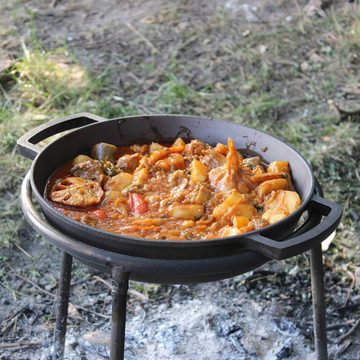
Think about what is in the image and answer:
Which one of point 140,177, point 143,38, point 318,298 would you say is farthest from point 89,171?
point 143,38

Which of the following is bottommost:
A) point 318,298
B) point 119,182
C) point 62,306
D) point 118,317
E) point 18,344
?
point 18,344

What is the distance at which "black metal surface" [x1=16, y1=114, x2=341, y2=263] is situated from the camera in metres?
1.92

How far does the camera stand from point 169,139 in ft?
8.98

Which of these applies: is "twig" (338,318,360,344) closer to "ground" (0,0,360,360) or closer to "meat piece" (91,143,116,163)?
"ground" (0,0,360,360)

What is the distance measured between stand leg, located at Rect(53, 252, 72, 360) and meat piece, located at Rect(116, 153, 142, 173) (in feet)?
1.58

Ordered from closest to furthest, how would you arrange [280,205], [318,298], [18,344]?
[280,205] < [318,298] < [18,344]

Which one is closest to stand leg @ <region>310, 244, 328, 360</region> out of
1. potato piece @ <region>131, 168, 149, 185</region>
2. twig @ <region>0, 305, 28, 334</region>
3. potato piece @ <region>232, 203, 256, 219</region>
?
potato piece @ <region>232, 203, 256, 219</region>

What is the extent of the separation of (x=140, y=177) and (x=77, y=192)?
26 centimetres

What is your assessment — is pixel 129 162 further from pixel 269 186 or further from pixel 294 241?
pixel 294 241

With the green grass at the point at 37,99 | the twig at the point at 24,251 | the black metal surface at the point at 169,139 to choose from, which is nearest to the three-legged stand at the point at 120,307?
the black metal surface at the point at 169,139

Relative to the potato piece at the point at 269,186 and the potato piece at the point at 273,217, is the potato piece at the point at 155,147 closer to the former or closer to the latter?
the potato piece at the point at 269,186

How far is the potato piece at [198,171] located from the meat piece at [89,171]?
0.35 meters

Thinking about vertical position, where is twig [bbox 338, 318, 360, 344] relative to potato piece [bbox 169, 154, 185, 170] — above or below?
below


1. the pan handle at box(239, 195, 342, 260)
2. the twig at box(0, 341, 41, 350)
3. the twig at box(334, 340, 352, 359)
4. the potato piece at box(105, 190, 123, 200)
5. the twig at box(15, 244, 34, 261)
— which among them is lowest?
the twig at box(15, 244, 34, 261)
